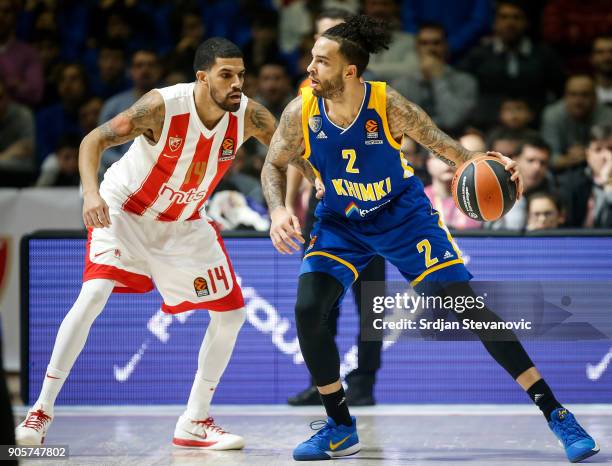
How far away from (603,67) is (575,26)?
87 cm

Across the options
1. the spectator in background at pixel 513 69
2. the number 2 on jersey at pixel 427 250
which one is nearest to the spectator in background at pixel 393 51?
the spectator in background at pixel 513 69

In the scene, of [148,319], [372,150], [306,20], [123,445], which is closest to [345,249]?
[372,150]

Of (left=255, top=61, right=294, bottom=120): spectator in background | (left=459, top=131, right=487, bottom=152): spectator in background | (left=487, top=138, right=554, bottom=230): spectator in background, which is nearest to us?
(left=487, top=138, right=554, bottom=230): spectator in background

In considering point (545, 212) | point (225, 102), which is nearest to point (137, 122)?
point (225, 102)

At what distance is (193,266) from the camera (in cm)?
564

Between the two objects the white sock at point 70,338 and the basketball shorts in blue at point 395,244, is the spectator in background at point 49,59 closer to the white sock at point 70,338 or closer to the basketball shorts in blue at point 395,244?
the white sock at point 70,338

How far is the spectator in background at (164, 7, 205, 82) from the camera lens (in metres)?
10.1

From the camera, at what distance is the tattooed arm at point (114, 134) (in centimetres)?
516

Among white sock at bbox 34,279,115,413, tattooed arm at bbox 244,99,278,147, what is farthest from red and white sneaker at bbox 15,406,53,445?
tattooed arm at bbox 244,99,278,147

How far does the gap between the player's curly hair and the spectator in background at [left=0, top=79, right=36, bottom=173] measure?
5.06m

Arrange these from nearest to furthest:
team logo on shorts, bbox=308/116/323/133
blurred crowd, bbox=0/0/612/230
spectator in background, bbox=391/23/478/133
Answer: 1. team logo on shorts, bbox=308/116/323/133
2. blurred crowd, bbox=0/0/612/230
3. spectator in background, bbox=391/23/478/133

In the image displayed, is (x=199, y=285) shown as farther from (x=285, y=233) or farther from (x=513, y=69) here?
(x=513, y=69)

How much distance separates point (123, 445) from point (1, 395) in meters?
2.52

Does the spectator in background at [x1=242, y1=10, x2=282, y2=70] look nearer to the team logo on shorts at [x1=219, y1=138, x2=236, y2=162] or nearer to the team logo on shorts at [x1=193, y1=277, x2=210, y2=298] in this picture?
the team logo on shorts at [x1=219, y1=138, x2=236, y2=162]
